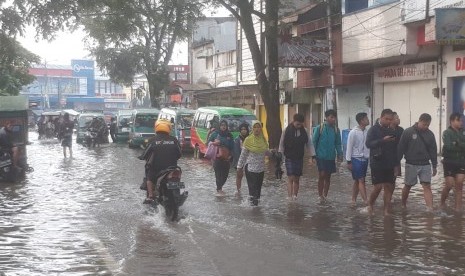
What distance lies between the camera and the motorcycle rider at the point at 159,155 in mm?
10859

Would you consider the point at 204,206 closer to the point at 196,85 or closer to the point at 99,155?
the point at 99,155

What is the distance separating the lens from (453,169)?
1126 cm

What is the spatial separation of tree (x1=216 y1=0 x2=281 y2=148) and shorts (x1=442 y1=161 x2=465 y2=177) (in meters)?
13.5

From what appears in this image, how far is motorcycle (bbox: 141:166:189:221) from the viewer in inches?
414

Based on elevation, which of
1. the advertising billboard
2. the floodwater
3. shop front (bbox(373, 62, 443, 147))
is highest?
the advertising billboard

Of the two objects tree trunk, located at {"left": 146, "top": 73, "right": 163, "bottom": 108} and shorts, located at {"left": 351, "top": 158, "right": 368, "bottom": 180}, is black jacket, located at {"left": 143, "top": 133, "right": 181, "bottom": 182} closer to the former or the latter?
shorts, located at {"left": 351, "top": 158, "right": 368, "bottom": 180}

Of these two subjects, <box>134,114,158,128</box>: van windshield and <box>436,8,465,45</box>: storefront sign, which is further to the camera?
<box>134,114,158,128</box>: van windshield

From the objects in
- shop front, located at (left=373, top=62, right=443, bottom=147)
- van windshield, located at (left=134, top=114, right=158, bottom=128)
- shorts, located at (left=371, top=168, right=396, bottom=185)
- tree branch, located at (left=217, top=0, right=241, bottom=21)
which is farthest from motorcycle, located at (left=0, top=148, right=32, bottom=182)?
van windshield, located at (left=134, top=114, right=158, bottom=128)

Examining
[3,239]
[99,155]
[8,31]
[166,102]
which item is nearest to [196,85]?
[166,102]

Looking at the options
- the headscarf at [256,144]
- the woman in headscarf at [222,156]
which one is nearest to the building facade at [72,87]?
the woman in headscarf at [222,156]

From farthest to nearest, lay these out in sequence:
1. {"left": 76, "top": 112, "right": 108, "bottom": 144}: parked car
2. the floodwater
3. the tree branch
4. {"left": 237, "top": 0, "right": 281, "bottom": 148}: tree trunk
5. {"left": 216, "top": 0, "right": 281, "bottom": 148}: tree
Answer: {"left": 76, "top": 112, "right": 108, "bottom": 144}: parked car
the tree branch
{"left": 237, "top": 0, "right": 281, "bottom": 148}: tree trunk
{"left": 216, "top": 0, "right": 281, "bottom": 148}: tree
the floodwater

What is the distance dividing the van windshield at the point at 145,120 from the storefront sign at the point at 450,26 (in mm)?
18578

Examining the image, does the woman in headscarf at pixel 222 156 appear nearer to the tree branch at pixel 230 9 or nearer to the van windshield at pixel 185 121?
the tree branch at pixel 230 9

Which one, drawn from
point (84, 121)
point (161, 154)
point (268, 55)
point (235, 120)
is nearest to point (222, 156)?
point (161, 154)
